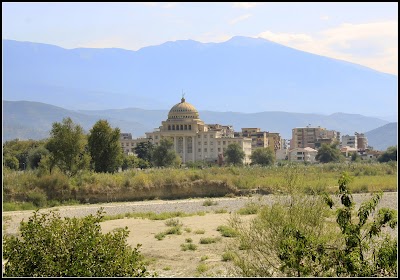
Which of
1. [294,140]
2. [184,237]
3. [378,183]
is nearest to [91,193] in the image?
[184,237]

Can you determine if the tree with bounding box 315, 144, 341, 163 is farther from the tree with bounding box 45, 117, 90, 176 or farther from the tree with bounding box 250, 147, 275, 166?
the tree with bounding box 45, 117, 90, 176

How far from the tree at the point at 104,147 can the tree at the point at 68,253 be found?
4010cm

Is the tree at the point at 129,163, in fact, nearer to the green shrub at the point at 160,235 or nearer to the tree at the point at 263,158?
the tree at the point at 263,158

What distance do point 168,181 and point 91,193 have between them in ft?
20.3

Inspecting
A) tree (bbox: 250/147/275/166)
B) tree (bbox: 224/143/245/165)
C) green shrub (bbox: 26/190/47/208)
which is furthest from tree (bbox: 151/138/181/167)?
green shrub (bbox: 26/190/47/208)

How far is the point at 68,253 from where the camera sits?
9758 millimetres

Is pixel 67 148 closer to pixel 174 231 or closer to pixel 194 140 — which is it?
pixel 174 231

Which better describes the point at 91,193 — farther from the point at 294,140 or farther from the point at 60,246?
the point at 294,140

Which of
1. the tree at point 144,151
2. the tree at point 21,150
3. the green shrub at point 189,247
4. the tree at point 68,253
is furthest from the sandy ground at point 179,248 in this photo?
the tree at point 144,151

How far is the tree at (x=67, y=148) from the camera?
1799 inches

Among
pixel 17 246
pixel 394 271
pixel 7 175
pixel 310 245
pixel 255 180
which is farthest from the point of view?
pixel 255 180

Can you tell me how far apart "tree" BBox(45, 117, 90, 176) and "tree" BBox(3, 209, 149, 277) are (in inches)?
1410

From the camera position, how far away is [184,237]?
22953mm

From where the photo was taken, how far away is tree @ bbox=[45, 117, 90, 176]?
4569 cm
